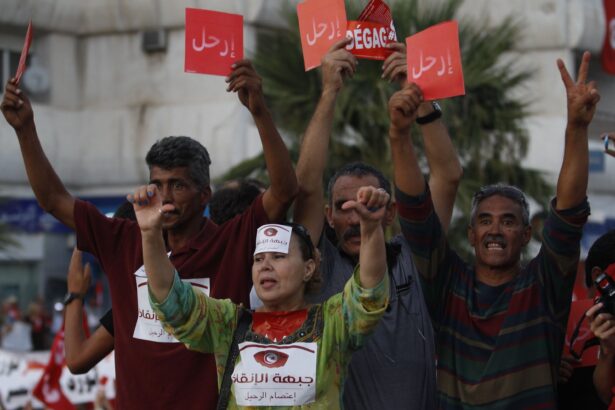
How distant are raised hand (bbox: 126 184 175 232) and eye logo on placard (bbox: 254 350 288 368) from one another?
504 mm

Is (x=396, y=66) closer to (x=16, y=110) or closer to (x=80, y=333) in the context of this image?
(x=16, y=110)

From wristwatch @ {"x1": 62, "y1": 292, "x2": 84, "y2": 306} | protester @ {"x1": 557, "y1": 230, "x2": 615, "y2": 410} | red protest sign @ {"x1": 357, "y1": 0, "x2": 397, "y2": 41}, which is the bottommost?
protester @ {"x1": 557, "y1": 230, "x2": 615, "y2": 410}

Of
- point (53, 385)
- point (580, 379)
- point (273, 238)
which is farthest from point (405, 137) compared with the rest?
point (53, 385)

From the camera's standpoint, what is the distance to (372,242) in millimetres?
4090

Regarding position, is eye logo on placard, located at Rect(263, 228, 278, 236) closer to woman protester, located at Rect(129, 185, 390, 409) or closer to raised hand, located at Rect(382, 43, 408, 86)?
woman protester, located at Rect(129, 185, 390, 409)

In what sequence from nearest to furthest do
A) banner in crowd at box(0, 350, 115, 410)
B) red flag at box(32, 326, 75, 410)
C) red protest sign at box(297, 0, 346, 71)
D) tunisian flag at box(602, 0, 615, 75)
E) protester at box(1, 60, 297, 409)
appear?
1. protester at box(1, 60, 297, 409)
2. red protest sign at box(297, 0, 346, 71)
3. red flag at box(32, 326, 75, 410)
4. banner in crowd at box(0, 350, 115, 410)
5. tunisian flag at box(602, 0, 615, 75)

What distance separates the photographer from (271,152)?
452cm

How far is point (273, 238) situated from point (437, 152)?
3.00ft

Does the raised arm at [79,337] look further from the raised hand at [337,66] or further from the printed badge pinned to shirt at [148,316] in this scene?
the raised hand at [337,66]

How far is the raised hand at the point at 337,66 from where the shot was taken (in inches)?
186

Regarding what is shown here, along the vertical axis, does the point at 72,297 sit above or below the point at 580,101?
below

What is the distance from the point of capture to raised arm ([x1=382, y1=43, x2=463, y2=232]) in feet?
16.1

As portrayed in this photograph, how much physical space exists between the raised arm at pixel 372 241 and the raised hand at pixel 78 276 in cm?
166

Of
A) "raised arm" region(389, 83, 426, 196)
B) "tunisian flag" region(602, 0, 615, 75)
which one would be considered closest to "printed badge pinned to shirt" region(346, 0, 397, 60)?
"raised arm" region(389, 83, 426, 196)
